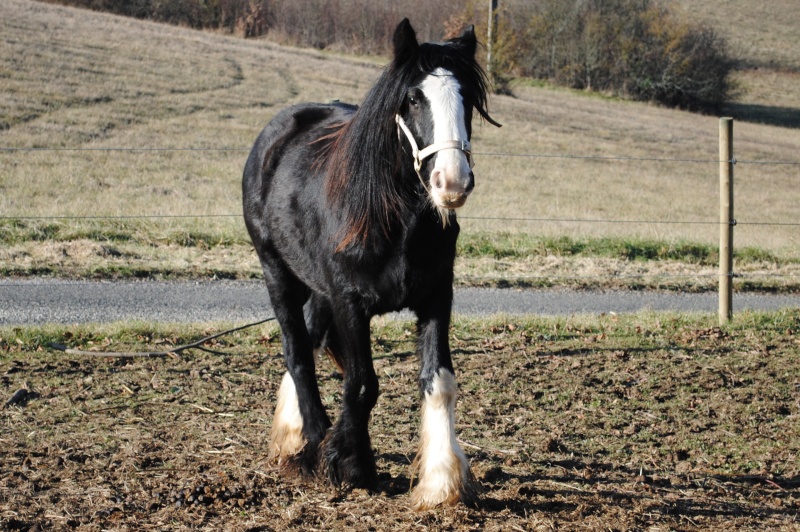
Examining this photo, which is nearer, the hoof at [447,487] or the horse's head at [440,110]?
the horse's head at [440,110]

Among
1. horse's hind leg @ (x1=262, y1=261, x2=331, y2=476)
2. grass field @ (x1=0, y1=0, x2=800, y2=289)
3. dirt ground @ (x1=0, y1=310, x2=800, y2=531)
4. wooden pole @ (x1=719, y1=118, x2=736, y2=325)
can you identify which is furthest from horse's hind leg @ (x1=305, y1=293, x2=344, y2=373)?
wooden pole @ (x1=719, y1=118, x2=736, y2=325)

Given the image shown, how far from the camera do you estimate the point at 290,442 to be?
4742mm

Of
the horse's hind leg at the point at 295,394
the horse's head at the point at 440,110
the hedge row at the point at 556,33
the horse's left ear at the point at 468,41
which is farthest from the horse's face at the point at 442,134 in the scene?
the hedge row at the point at 556,33

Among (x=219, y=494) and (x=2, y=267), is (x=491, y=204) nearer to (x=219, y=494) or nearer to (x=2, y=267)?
(x=2, y=267)

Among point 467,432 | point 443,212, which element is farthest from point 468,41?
point 467,432

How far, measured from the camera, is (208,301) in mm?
9156

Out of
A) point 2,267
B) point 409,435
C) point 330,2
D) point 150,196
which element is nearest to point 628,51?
point 330,2

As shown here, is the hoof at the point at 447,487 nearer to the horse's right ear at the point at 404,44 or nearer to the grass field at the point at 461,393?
the grass field at the point at 461,393

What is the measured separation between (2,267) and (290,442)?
21.4 feet

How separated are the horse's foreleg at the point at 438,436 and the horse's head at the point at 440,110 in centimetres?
83

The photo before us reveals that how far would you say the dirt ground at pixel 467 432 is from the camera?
4031 millimetres

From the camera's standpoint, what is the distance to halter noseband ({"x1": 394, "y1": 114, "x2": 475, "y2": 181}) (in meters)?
3.55

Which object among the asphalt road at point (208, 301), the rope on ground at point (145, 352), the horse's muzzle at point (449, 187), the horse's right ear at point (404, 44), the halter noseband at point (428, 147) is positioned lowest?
the asphalt road at point (208, 301)

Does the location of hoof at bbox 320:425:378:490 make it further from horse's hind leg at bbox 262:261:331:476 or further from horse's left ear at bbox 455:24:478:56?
horse's left ear at bbox 455:24:478:56
